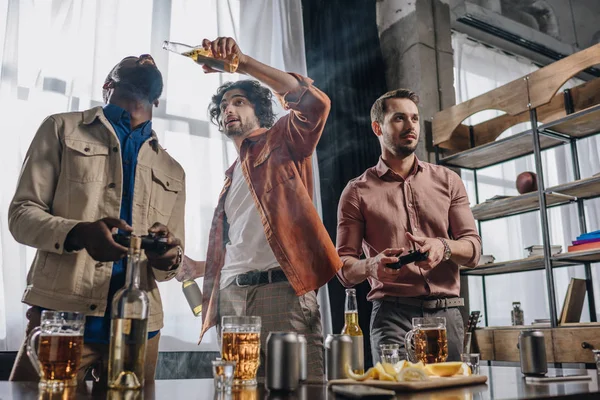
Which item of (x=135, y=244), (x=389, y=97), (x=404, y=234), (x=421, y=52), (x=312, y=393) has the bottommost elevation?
(x=312, y=393)

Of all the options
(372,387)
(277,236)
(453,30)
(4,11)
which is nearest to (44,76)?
(4,11)

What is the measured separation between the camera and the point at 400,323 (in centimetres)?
202

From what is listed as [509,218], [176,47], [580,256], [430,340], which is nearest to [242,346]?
[430,340]

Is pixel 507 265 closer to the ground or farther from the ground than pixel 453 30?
closer to the ground

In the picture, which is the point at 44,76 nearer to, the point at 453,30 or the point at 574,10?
the point at 453,30

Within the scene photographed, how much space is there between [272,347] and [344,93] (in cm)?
236

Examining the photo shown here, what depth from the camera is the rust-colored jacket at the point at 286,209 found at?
232 cm

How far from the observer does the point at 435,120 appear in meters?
3.15

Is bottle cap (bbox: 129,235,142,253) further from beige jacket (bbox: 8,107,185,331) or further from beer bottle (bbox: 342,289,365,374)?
beige jacket (bbox: 8,107,185,331)

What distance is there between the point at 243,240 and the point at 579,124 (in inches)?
67.2

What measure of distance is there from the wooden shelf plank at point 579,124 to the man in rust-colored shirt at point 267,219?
1137 millimetres

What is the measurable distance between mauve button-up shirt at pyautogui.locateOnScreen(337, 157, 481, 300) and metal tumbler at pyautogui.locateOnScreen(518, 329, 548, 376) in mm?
921

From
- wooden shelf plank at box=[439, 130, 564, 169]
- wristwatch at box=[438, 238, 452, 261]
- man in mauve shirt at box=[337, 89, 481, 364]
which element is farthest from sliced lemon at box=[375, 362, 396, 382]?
wooden shelf plank at box=[439, 130, 564, 169]

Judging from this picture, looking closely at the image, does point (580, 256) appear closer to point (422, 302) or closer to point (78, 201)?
point (422, 302)
